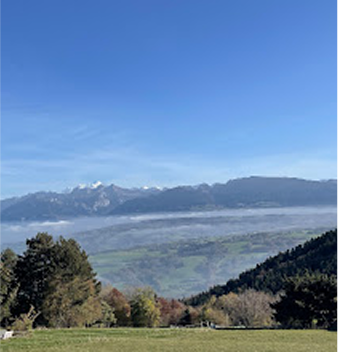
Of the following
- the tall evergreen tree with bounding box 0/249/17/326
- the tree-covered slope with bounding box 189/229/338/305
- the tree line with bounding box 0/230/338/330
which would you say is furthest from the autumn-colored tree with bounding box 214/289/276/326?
the tall evergreen tree with bounding box 0/249/17/326

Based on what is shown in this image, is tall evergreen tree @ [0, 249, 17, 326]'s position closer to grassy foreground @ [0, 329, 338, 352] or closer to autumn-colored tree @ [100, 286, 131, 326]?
grassy foreground @ [0, 329, 338, 352]

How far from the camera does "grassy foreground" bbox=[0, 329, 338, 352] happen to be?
74.7 ft

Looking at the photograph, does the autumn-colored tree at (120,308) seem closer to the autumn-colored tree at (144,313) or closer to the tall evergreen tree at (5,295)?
the autumn-colored tree at (144,313)

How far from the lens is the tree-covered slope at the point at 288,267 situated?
110519mm

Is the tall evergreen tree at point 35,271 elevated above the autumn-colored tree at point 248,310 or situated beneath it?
elevated above

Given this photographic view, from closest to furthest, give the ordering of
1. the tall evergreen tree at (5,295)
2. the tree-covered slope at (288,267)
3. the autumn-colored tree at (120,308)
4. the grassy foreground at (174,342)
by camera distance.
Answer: the grassy foreground at (174,342) < the tall evergreen tree at (5,295) < the autumn-colored tree at (120,308) < the tree-covered slope at (288,267)

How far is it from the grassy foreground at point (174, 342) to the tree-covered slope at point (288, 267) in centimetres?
7967

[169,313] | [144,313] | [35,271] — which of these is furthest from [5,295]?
[169,313]

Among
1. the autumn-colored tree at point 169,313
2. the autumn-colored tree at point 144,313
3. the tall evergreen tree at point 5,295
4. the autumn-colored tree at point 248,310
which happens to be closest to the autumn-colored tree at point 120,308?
the autumn-colored tree at point 144,313

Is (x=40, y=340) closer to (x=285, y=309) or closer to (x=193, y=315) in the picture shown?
(x=285, y=309)

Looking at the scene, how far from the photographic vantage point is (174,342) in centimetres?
2569

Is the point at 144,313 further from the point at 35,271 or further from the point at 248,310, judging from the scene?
the point at 35,271

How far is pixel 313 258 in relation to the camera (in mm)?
123375

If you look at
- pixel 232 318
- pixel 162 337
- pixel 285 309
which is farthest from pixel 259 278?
pixel 162 337
